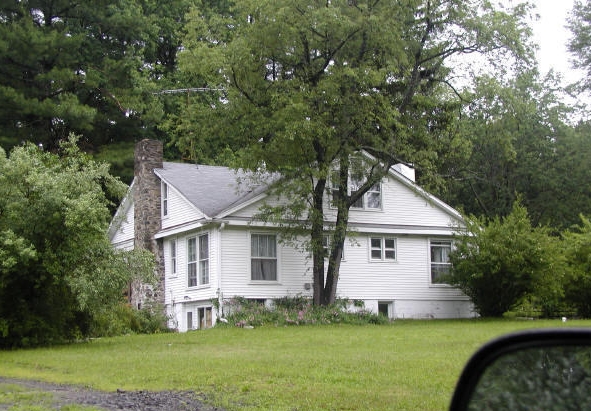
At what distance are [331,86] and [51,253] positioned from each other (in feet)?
35.9

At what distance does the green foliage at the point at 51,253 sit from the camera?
695 inches

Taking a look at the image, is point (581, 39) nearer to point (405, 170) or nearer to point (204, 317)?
point (405, 170)

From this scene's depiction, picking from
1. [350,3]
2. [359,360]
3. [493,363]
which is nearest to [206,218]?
[350,3]

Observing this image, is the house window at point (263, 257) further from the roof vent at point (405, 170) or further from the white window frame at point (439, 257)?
the roof vent at point (405, 170)

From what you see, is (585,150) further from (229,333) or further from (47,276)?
(47,276)

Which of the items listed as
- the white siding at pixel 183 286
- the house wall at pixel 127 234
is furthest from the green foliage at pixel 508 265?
the house wall at pixel 127 234

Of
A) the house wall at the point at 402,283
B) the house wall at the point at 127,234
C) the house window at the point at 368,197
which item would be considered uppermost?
the house window at the point at 368,197

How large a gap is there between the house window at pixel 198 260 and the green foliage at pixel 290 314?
1.91 meters

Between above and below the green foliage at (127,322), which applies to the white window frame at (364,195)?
above

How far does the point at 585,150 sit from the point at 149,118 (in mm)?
24855

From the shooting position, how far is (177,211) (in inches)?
1187

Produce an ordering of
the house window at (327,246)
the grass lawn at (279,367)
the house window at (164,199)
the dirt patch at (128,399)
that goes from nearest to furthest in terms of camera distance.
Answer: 1. the dirt patch at (128,399)
2. the grass lawn at (279,367)
3. the house window at (327,246)
4. the house window at (164,199)

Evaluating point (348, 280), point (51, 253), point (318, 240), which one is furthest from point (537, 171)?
point (51, 253)

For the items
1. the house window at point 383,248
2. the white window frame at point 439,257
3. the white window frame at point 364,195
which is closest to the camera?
the white window frame at point 364,195
